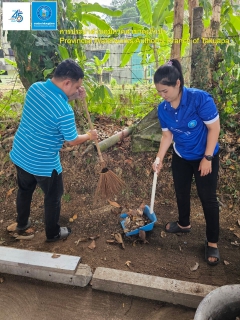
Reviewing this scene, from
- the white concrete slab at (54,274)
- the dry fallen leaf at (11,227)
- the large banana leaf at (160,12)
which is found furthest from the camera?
the large banana leaf at (160,12)

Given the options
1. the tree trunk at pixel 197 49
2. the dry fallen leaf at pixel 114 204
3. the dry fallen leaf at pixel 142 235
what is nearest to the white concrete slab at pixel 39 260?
the dry fallen leaf at pixel 142 235

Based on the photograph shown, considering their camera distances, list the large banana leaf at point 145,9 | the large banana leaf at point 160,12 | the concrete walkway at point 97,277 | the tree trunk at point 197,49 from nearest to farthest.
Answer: the concrete walkway at point 97,277
the tree trunk at point 197,49
the large banana leaf at point 160,12
the large banana leaf at point 145,9

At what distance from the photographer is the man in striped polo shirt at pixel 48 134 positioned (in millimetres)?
2172

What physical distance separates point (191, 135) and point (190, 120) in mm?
143

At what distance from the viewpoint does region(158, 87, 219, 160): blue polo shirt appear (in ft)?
6.76

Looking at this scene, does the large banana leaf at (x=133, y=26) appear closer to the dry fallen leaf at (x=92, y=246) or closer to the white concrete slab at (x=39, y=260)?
the dry fallen leaf at (x=92, y=246)

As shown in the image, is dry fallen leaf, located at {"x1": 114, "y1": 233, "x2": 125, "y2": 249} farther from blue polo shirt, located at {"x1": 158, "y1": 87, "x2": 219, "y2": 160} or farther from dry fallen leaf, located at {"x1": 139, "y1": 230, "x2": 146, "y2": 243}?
blue polo shirt, located at {"x1": 158, "y1": 87, "x2": 219, "y2": 160}

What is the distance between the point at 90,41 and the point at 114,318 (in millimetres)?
3499

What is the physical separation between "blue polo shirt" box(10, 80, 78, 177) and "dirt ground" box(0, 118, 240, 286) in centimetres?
93

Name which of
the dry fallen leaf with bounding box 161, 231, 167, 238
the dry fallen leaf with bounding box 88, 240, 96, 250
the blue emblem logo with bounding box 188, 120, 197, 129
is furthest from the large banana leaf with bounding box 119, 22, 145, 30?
the dry fallen leaf with bounding box 88, 240, 96, 250

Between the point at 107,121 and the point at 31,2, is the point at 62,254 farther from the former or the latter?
the point at 31,2

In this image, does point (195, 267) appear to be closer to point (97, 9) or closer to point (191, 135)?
point (191, 135)

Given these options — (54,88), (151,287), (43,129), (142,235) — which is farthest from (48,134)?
(151,287)

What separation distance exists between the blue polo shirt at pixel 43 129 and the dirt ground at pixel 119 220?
3.03 ft
